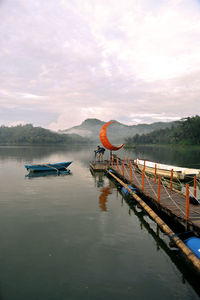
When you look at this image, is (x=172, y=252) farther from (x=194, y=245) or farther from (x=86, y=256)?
(x=86, y=256)

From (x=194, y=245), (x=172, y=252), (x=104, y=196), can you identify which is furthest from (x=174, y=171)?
(x=194, y=245)

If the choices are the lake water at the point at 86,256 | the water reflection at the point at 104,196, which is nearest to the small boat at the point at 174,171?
the water reflection at the point at 104,196

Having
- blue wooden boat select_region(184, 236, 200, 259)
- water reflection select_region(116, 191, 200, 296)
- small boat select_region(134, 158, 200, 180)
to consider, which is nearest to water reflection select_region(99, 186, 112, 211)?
water reflection select_region(116, 191, 200, 296)

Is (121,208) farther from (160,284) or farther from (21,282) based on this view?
(21,282)

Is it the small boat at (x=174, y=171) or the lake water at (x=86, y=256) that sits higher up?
the small boat at (x=174, y=171)

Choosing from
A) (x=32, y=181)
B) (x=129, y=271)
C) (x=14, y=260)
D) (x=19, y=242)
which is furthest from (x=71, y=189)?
(x=129, y=271)

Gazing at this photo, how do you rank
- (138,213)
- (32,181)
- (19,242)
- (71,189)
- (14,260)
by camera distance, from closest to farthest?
(14,260) < (19,242) < (138,213) < (71,189) < (32,181)

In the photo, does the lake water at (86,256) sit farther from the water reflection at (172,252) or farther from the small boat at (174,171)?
the small boat at (174,171)

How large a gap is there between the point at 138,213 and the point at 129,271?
7.28 m

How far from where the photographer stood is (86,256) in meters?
8.88

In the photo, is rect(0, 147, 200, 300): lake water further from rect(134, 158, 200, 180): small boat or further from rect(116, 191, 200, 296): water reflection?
rect(134, 158, 200, 180): small boat

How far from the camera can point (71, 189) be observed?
21844 millimetres

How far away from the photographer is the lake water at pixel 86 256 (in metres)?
6.88

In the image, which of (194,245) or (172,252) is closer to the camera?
(194,245)
